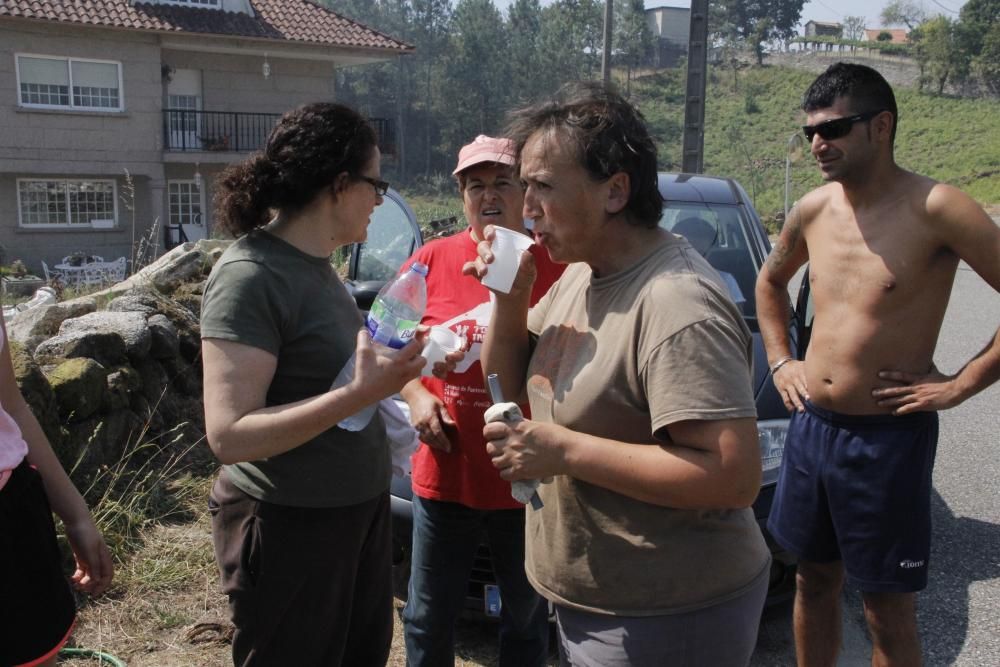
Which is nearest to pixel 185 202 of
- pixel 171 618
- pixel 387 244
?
pixel 387 244

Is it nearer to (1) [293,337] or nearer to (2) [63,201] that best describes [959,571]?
(1) [293,337]

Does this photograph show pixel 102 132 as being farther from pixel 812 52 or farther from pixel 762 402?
pixel 812 52

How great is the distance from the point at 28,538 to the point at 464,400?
51.5 inches

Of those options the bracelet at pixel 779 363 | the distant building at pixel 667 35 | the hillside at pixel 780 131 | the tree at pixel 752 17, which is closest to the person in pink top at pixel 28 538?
the bracelet at pixel 779 363

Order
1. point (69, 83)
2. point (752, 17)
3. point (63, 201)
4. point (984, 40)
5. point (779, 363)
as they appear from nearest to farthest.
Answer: point (779, 363)
point (69, 83)
point (63, 201)
point (984, 40)
point (752, 17)

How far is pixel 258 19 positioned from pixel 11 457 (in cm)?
2688

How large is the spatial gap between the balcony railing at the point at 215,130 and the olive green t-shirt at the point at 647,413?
23938 mm

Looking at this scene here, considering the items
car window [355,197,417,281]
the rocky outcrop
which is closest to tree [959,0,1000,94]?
car window [355,197,417,281]

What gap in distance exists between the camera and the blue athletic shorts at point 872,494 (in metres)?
2.82

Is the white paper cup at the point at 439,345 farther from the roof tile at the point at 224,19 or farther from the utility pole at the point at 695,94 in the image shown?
the roof tile at the point at 224,19

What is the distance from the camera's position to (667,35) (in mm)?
85438

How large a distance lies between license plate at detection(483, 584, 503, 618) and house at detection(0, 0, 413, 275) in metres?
20.4

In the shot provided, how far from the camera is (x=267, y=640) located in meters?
2.26

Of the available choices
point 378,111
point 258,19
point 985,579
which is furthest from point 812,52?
point 985,579
